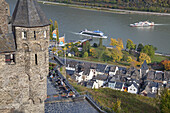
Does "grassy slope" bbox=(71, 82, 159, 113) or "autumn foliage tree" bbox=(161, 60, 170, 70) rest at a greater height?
"grassy slope" bbox=(71, 82, 159, 113)

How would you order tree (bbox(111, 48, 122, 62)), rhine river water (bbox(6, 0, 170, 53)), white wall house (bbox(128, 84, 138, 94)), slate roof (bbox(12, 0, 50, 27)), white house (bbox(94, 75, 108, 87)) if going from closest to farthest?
1. slate roof (bbox(12, 0, 50, 27))
2. white wall house (bbox(128, 84, 138, 94))
3. white house (bbox(94, 75, 108, 87))
4. tree (bbox(111, 48, 122, 62))
5. rhine river water (bbox(6, 0, 170, 53))

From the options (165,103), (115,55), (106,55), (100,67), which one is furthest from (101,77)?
(165,103)

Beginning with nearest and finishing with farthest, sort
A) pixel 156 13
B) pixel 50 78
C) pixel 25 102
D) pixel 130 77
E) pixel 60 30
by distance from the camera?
pixel 25 102 < pixel 50 78 < pixel 130 77 < pixel 60 30 < pixel 156 13

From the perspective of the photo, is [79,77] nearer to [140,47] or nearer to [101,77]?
[101,77]

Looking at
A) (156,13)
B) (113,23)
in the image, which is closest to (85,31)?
(113,23)

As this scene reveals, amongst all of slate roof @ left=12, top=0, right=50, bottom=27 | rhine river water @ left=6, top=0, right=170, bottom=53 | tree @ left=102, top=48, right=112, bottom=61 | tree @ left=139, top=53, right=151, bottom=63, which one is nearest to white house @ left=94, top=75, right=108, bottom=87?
tree @ left=102, top=48, right=112, bottom=61

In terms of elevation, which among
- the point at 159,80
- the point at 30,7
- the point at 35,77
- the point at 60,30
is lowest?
the point at 159,80

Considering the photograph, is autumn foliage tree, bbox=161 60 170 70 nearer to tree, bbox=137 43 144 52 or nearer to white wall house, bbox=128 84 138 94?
tree, bbox=137 43 144 52

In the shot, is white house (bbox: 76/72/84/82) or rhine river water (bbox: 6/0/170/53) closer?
white house (bbox: 76/72/84/82)

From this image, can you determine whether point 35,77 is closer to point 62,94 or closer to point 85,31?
point 62,94
